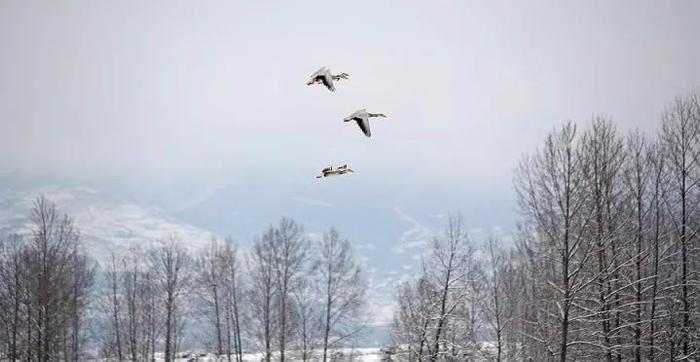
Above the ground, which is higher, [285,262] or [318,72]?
[318,72]

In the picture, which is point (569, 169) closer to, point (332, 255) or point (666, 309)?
point (666, 309)

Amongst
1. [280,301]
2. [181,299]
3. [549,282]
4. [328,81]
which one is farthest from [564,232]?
[181,299]

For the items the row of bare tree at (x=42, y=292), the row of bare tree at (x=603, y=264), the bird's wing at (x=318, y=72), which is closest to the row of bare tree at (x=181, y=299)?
the row of bare tree at (x=42, y=292)

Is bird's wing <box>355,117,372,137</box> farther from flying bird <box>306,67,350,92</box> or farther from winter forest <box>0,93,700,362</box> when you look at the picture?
winter forest <box>0,93,700,362</box>

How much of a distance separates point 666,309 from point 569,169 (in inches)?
296

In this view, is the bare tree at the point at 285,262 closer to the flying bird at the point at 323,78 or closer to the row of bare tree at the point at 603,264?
the row of bare tree at the point at 603,264

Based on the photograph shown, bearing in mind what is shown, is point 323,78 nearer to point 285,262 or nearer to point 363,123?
point 363,123

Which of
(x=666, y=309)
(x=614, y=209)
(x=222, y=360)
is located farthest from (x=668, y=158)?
(x=222, y=360)

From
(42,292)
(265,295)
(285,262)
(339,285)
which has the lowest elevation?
(265,295)

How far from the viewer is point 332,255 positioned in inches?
1590

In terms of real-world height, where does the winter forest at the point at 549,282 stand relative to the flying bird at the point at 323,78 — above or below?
below

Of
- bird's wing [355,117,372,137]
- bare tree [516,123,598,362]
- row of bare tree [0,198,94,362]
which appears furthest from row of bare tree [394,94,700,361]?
row of bare tree [0,198,94,362]

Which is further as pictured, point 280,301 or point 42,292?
point 280,301

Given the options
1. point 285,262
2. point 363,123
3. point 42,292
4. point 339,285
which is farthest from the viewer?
point 339,285
